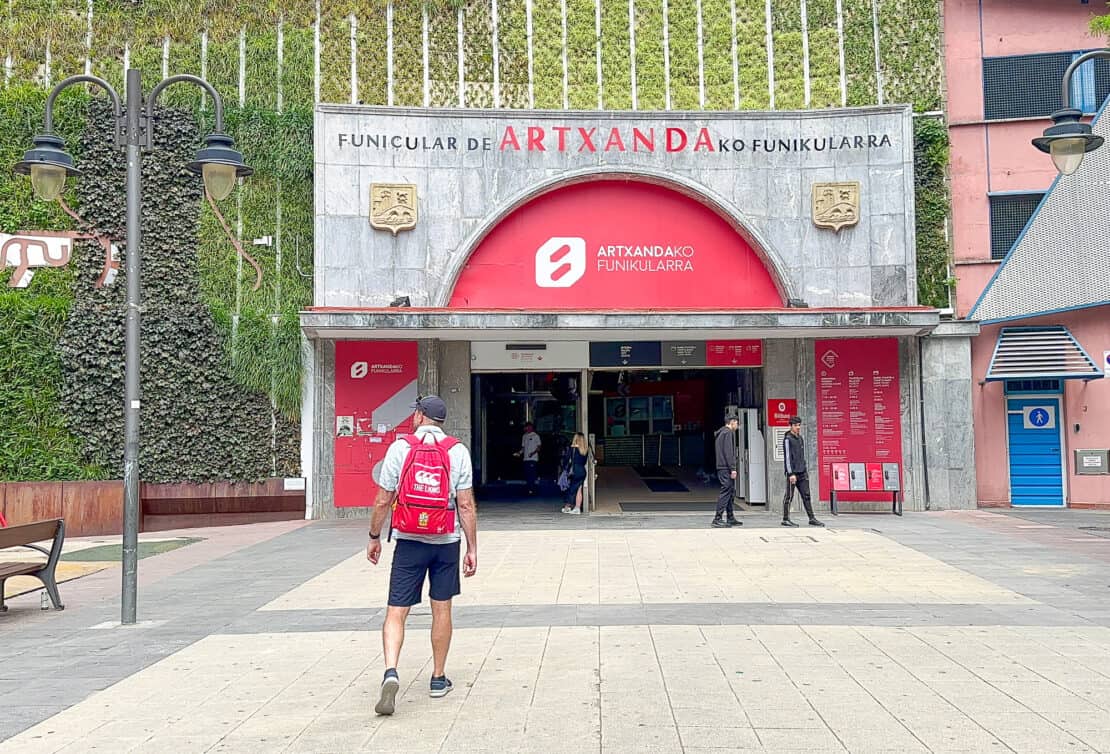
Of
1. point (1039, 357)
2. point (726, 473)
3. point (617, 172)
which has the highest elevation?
point (617, 172)

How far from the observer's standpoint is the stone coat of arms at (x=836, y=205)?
1644cm

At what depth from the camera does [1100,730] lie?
4824 millimetres

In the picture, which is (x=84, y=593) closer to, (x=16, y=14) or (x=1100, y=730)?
(x=1100, y=730)

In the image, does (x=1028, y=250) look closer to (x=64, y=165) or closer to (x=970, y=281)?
(x=970, y=281)

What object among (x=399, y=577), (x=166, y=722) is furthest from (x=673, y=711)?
(x=166, y=722)

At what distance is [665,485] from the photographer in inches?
869

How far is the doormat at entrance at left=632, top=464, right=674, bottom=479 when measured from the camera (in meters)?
24.6

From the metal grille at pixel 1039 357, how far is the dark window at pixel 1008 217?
150cm

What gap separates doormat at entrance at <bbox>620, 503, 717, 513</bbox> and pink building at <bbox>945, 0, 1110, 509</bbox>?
15.6 ft

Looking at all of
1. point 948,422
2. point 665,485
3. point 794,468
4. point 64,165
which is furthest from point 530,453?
point 64,165

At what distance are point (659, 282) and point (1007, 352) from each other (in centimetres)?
610

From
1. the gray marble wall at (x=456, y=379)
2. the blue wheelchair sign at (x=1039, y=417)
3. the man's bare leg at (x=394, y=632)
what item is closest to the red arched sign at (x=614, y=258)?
the gray marble wall at (x=456, y=379)

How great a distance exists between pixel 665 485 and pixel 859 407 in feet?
21.2

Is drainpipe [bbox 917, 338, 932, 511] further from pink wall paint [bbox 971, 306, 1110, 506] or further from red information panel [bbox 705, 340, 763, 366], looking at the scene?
red information panel [bbox 705, 340, 763, 366]
